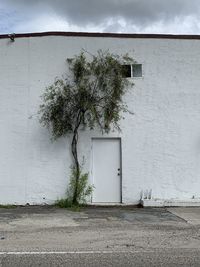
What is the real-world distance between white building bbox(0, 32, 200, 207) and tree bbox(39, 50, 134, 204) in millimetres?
297

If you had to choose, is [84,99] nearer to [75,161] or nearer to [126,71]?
[126,71]

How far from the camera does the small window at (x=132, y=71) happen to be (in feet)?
56.3

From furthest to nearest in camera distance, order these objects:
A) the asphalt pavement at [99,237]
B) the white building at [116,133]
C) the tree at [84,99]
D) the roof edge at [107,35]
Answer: the roof edge at [107,35] < the white building at [116,133] < the tree at [84,99] < the asphalt pavement at [99,237]

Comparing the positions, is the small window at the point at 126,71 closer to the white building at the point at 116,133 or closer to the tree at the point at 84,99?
the tree at the point at 84,99

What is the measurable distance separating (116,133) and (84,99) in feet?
5.54

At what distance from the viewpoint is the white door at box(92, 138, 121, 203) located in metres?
17.0

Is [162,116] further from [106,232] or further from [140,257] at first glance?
[140,257]

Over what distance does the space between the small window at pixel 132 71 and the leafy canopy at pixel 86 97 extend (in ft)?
0.84

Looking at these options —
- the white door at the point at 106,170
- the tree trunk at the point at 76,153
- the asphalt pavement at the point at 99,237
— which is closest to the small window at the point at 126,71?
the tree trunk at the point at 76,153

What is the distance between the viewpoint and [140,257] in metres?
8.67

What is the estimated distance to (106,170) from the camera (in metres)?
17.1

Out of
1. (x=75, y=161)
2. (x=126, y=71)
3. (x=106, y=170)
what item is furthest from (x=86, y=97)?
(x=106, y=170)

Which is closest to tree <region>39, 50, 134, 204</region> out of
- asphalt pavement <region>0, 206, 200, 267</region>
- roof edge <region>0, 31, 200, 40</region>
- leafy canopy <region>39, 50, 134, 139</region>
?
leafy canopy <region>39, 50, 134, 139</region>

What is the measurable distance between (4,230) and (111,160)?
20.8 ft
